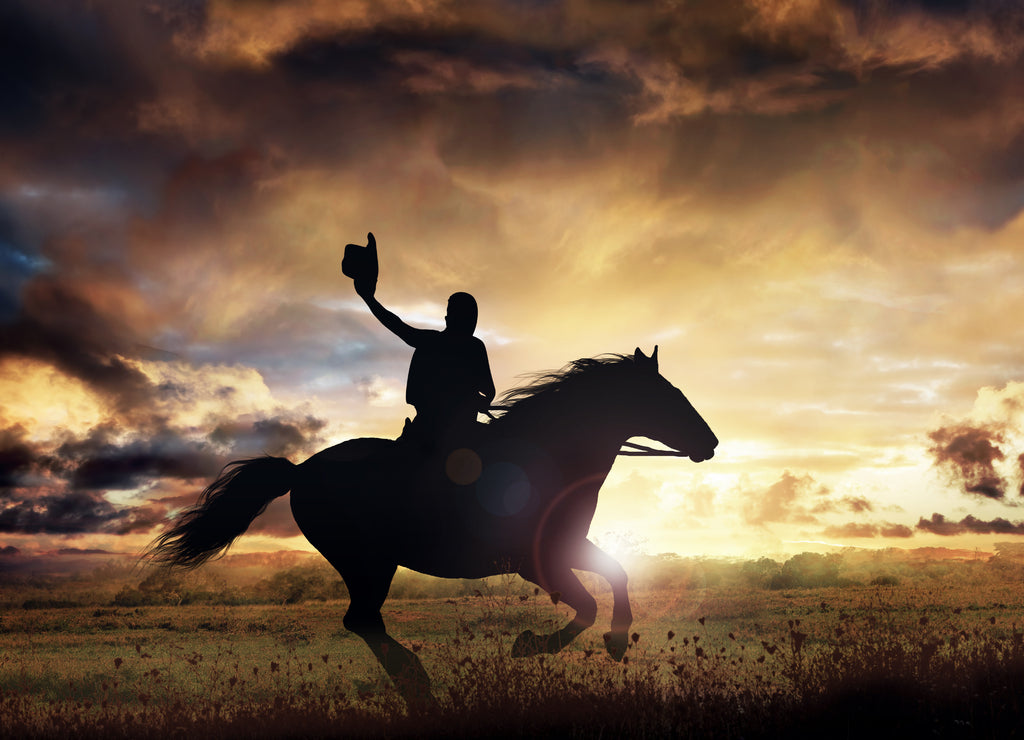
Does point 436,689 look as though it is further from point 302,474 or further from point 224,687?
point 302,474

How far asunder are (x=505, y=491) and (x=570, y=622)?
1653 mm

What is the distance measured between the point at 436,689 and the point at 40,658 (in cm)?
1071

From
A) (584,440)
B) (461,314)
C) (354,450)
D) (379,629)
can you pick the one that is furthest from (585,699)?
(461,314)

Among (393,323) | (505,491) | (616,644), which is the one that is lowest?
(616,644)

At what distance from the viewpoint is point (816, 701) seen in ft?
23.8

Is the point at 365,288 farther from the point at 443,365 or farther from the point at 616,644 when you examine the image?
the point at 616,644

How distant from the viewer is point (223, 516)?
9.60 m

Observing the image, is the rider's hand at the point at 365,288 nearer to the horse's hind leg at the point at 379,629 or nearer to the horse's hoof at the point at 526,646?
the horse's hind leg at the point at 379,629

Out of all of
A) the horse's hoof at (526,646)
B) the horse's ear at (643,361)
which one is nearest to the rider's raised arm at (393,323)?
the horse's ear at (643,361)

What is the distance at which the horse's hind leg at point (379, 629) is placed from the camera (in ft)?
25.5

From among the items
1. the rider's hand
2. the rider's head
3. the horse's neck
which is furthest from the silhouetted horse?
the rider's hand

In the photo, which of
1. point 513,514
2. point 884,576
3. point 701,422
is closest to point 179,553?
point 513,514

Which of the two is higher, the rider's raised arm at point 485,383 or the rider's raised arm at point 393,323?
the rider's raised arm at point 393,323

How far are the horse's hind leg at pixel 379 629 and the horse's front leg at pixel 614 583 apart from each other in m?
2.10
